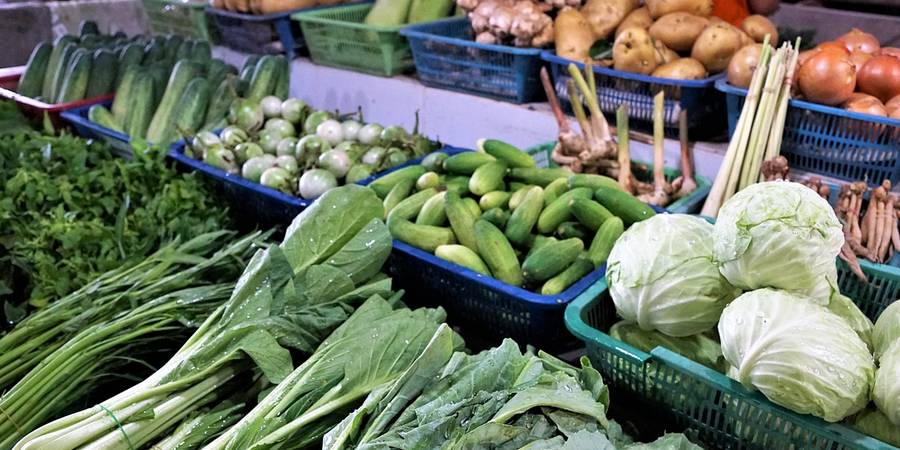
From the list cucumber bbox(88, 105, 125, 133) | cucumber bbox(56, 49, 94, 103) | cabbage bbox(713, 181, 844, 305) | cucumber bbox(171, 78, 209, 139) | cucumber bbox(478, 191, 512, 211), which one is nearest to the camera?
cabbage bbox(713, 181, 844, 305)

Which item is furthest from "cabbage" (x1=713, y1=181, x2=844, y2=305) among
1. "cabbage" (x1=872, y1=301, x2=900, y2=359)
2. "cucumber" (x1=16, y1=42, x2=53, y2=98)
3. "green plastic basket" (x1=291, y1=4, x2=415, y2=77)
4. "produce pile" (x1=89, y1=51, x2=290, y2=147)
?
"cucumber" (x1=16, y1=42, x2=53, y2=98)

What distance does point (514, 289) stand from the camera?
1699 millimetres

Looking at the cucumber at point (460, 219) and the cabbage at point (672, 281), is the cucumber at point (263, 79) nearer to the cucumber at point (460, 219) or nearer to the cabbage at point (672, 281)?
the cucumber at point (460, 219)

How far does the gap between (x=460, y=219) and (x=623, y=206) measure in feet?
1.55

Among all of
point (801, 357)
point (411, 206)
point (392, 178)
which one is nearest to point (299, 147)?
point (392, 178)

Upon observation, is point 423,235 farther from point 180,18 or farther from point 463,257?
point 180,18

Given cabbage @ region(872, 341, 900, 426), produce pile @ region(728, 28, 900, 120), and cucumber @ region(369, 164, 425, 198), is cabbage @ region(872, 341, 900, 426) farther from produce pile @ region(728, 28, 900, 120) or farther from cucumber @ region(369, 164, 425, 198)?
cucumber @ region(369, 164, 425, 198)

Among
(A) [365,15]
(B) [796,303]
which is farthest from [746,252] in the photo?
(A) [365,15]

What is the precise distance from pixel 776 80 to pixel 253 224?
1.94 m

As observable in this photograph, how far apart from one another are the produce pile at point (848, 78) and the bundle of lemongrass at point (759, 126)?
54 millimetres

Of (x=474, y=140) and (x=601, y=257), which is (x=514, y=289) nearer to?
(x=601, y=257)

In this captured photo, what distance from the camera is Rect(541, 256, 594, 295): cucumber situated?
5.58ft

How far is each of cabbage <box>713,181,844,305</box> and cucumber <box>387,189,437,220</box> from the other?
3.39 feet

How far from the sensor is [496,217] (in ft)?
6.39
